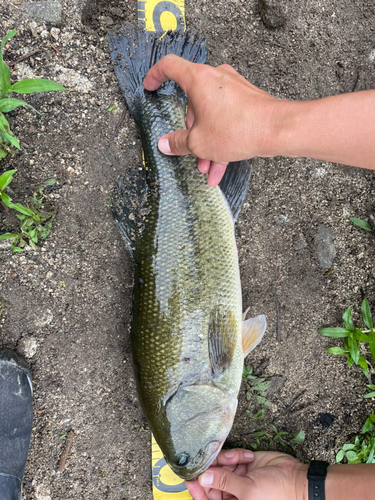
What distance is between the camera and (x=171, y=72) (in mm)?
2193

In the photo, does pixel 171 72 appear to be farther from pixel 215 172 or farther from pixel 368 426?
pixel 368 426

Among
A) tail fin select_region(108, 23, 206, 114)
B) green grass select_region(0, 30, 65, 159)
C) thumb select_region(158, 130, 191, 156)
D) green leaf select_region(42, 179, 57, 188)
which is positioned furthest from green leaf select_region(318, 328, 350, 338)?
green grass select_region(0, 30, 65, 159)

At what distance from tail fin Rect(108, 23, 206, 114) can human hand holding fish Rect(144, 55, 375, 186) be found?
1.76 ft

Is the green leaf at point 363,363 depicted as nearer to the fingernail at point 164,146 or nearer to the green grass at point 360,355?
the green grass at point 360,355

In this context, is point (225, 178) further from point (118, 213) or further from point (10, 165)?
point (10, 165)

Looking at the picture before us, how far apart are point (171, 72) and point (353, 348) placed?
241 centimetres

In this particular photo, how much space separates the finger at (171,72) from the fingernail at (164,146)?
0.34 meters

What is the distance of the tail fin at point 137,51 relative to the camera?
2.53 m

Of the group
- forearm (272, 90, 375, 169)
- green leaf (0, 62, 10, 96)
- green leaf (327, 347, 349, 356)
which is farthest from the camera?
green leaf (327, 347, 349, 356)

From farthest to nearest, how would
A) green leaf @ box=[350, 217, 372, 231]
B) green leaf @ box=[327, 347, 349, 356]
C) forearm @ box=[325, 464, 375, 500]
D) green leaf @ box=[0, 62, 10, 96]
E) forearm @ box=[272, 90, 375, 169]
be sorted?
green leaf @ box=[350, 217, 372, 231] < green leaf @ box=[327, 347, 349, 356] < forearm @ box=[325, 464, 375, 500] < green leaf @ box=[0, 62, 10, 96] < forearm @ box=[272, 90, 375, 169]

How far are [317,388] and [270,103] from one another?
234 centimetres

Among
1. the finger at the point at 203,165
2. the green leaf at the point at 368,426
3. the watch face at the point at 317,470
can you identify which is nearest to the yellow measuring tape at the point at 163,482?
the watch face at the point at 317,470

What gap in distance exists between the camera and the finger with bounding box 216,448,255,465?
2.76 metres

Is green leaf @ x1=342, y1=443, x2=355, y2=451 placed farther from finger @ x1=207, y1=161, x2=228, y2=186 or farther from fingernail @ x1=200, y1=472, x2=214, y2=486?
finger @ x1=207, y1=161, x2=228, y2=186
